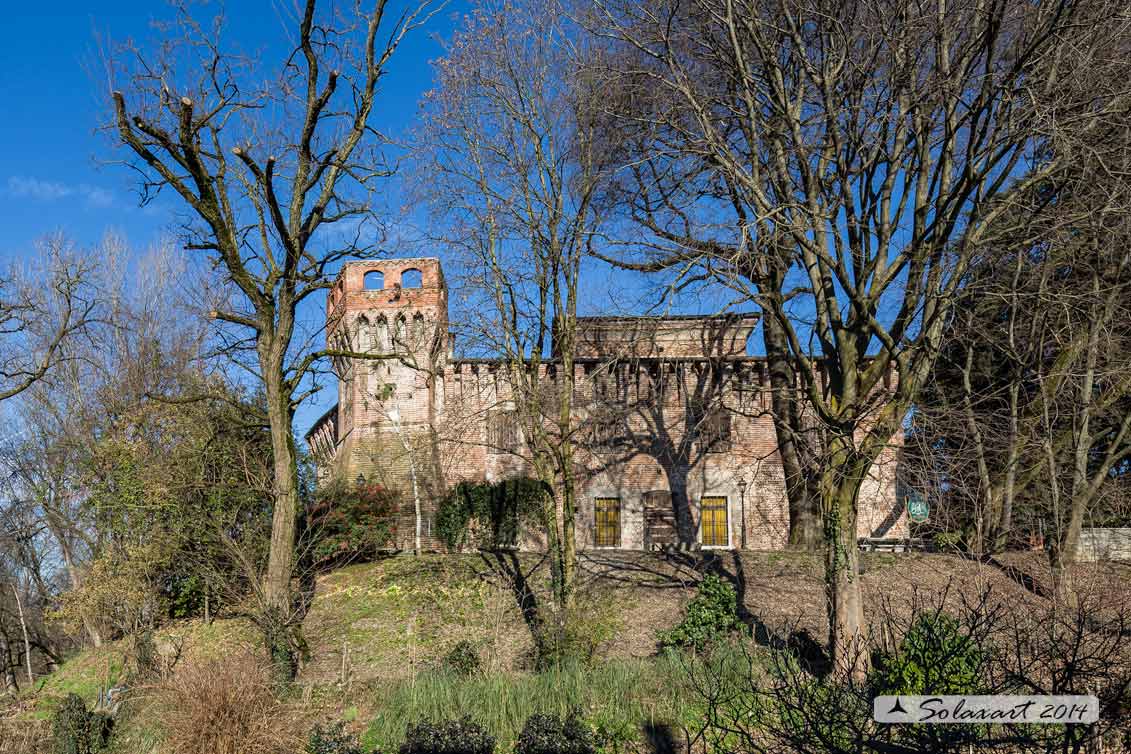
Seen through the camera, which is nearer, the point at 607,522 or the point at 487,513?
the point at 487,513

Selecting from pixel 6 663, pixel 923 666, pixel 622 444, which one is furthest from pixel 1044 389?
pixel 6 663

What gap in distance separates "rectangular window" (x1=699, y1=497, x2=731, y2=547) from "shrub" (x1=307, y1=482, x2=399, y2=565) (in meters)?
8.21

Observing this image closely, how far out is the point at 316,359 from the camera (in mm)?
12883

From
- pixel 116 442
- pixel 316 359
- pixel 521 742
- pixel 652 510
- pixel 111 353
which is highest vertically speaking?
pixel 111 353

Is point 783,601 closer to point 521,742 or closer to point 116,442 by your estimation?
point 521,742

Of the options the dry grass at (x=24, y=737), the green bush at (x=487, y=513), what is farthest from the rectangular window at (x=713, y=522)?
the dry grass at (x=24, y=737)

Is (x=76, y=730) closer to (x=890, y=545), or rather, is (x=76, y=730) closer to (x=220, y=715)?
(x=220, y=715)

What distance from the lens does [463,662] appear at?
11344 millimetres

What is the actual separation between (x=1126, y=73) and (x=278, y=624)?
44.4ft

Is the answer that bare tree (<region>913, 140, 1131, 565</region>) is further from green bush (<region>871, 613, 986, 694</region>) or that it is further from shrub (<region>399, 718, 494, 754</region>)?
shrub (<region>399, 718, 494, 754</region>)

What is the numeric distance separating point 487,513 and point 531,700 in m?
10.2

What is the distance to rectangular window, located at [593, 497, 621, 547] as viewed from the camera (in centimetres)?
2211

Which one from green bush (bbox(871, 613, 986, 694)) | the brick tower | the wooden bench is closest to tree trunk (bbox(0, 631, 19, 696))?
the brick tower

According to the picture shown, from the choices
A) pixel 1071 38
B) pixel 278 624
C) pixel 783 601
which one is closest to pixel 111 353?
pixel 278 624
